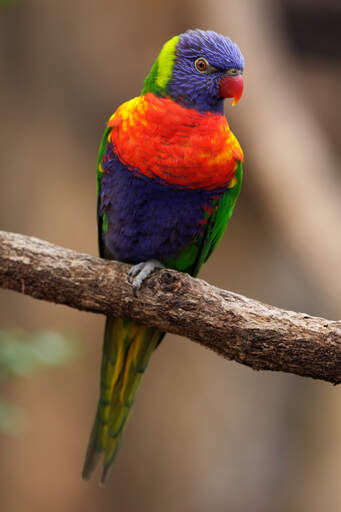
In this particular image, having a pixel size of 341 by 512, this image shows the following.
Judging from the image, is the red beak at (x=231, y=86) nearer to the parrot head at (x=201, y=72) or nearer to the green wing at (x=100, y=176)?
the parrot head at (x=201, y=72)

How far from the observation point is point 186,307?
1856 millimetres

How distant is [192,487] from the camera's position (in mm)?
4023

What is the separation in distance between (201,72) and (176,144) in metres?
0.29

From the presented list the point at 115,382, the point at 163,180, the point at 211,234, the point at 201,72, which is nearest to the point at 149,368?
the point at 115,382

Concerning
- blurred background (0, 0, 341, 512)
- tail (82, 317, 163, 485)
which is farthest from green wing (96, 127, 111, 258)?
blurred background (0, 0, 341, 512)

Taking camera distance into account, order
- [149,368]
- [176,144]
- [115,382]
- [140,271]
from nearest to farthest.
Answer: [176,144] → [140,271] → [115,382] → [149,368]

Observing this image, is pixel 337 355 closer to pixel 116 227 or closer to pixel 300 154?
pixel 116 227

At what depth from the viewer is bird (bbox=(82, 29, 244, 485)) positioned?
73.6 inches

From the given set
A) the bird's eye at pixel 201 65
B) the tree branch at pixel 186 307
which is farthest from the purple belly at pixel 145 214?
the bird's eye at pixel 201 65

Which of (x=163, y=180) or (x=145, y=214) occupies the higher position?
(x=163, y=180)

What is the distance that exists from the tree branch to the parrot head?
64 cm

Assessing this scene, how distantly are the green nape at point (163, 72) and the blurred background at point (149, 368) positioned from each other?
184cm

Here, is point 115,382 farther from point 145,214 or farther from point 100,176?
point 100,176

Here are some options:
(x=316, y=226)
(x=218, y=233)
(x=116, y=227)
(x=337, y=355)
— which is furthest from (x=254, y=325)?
(x=316, y=226)
